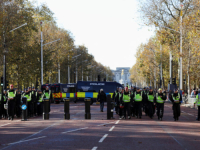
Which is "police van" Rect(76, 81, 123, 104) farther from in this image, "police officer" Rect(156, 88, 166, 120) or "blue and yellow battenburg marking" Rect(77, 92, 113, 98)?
"police officer" Rect(156, 88, 166, 120)

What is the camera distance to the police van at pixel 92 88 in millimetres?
48531

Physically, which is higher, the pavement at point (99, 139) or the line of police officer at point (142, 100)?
the line of police officer at point (142, 100)

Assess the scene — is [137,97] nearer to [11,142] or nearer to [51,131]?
[51,131]

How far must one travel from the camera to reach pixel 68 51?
219ft

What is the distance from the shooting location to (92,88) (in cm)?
4912

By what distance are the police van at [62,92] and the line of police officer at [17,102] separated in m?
24.6

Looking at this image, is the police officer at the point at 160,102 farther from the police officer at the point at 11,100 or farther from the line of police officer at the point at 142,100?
the police officer at the point at 11,100

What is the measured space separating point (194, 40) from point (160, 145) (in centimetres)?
2362

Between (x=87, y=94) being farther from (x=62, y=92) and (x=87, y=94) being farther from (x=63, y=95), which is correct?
(x=62, y=92)

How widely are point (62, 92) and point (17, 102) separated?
2887 cm

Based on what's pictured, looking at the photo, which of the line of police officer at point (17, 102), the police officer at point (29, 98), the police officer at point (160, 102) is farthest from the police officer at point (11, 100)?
the police officer at point (160, 102)

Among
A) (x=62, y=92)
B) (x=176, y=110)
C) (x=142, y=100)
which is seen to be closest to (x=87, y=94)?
(x=62, y=92)

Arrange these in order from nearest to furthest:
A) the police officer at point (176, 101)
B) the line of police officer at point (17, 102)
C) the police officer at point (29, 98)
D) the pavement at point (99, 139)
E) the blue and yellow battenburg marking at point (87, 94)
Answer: the pavement at point (99, 139), the police officer at point (176, 101), the line of police officer at point (17, 102), the police officer at point (29, 98), the blue and yellow battenburg marking at point (87, 94)

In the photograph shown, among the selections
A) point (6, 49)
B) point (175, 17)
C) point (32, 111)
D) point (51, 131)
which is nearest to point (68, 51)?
point (175, 17)
